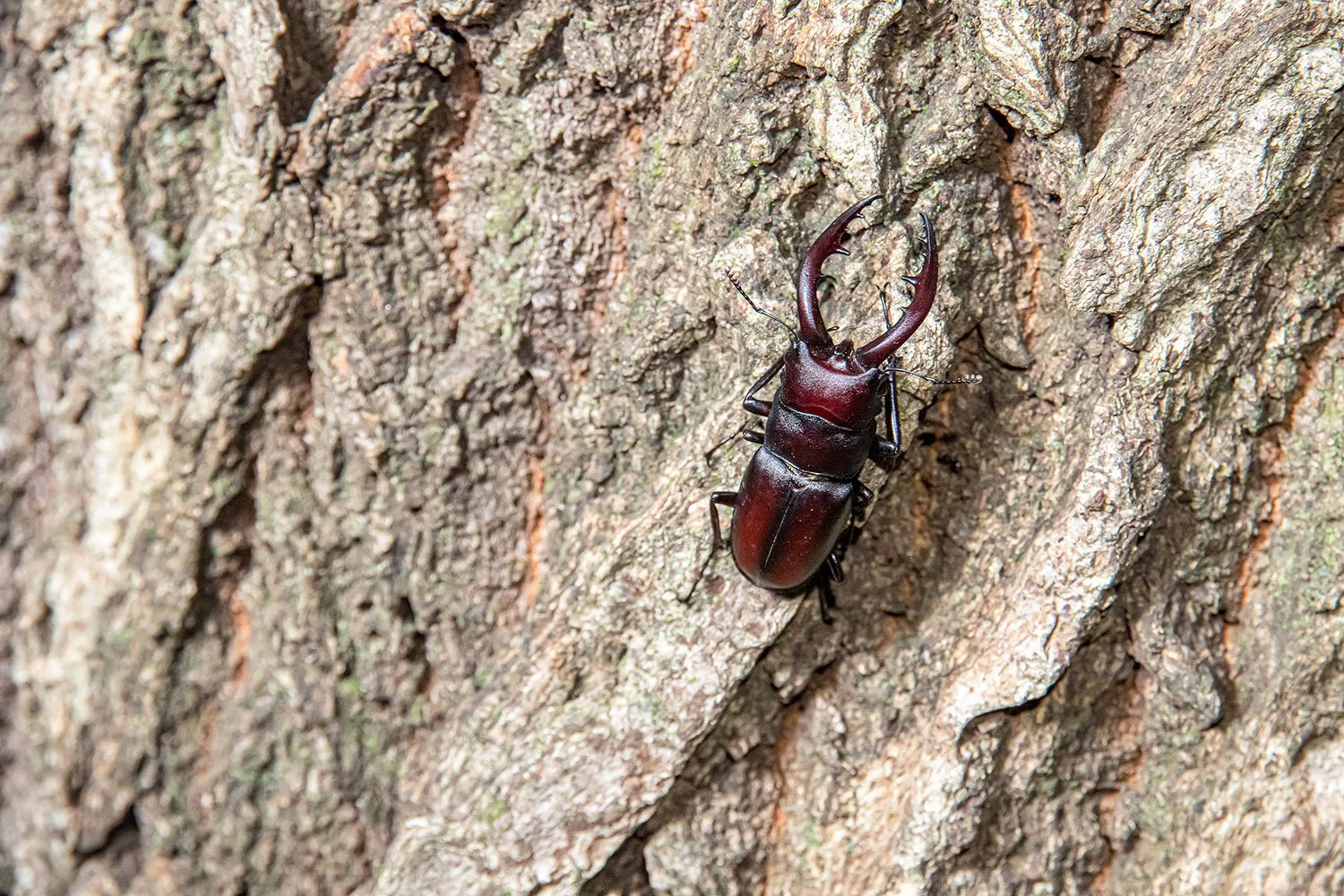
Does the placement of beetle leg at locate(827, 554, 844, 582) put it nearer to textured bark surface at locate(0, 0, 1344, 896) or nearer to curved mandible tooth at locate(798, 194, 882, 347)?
textured bark surface at locate(0, 0, 1344, 896)

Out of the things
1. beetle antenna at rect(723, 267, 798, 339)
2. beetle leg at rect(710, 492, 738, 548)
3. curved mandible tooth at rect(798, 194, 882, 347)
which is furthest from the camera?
beetle leg at rect(710, 492, 738, 548)

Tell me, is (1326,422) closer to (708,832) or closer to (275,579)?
(708,832)

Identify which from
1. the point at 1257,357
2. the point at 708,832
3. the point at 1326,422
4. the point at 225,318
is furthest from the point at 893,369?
the point at 225,318

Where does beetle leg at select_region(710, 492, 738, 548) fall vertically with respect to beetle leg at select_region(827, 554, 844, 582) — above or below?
above

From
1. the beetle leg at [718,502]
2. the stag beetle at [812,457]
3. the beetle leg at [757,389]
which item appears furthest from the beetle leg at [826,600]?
the beetle leg at [757,389]

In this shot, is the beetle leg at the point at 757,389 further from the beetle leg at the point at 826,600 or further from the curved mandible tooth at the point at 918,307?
the beetle leg at the point at 826,600

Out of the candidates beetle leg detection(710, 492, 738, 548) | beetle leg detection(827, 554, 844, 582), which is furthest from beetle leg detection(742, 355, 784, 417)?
beetle leg detection(827, 554, 844, 582)
